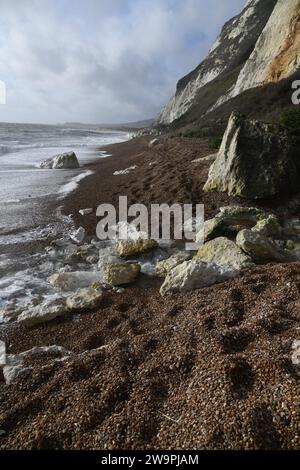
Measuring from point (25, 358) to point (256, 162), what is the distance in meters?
7.56

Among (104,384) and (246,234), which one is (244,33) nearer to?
(246,234)

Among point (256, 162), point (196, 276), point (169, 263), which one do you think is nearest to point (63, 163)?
point (256, 162)

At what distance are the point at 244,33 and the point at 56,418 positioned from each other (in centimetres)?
7230

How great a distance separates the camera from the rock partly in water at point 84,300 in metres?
5.39

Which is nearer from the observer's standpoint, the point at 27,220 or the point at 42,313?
the point at 42,313

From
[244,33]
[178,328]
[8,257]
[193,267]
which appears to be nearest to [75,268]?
[8,257]

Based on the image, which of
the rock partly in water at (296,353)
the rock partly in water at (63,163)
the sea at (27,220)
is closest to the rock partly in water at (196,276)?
the rock partly in water at (296,353)

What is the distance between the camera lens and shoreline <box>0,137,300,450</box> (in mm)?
2682

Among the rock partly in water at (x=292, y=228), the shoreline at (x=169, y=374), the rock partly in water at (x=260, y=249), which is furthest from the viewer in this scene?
the rock partly in water at (x=292, y=228)

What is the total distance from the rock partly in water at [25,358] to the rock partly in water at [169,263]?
264 centimetres

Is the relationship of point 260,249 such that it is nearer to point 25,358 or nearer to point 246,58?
point 25,358

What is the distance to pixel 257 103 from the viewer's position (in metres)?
30.2

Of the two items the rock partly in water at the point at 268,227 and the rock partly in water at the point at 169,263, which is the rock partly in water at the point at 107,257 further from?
the rock partly in water at the point at 268,227

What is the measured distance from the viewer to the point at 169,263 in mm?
6613
